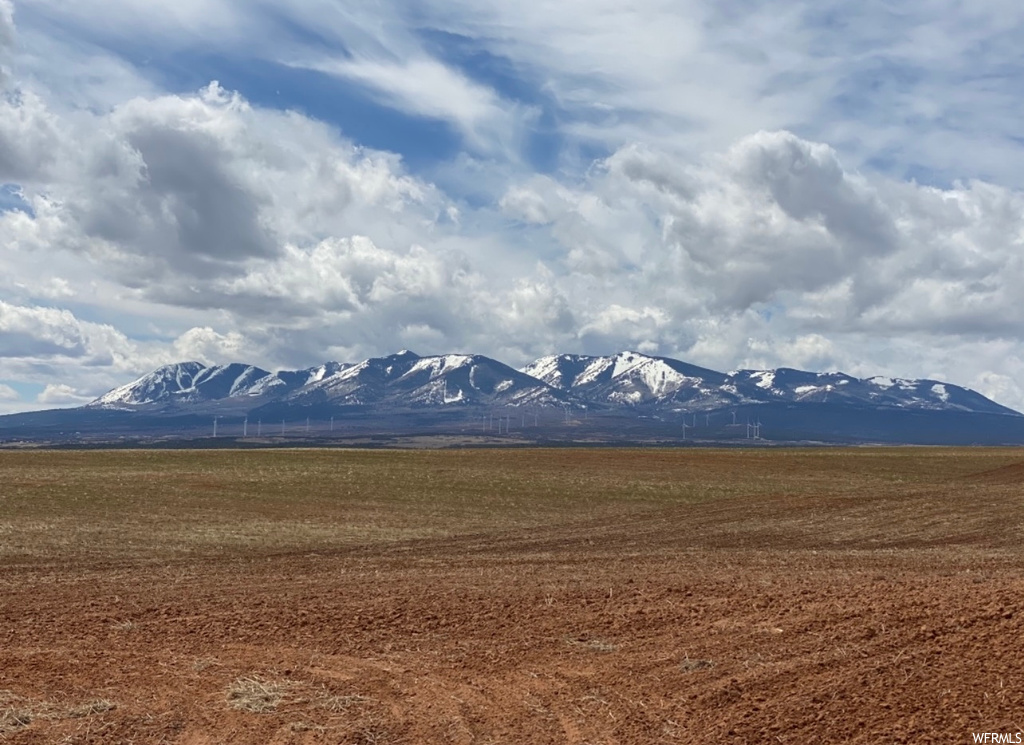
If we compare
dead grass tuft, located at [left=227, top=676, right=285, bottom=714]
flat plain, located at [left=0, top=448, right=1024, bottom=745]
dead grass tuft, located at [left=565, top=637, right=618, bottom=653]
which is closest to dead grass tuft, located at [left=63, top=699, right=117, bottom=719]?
flat plain, located at [left=0, top=448, right=1024, bottom=745]

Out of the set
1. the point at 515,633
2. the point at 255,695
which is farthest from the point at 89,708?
the point at 515,633

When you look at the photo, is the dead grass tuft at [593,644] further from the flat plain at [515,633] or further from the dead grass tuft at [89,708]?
the dead grass tuft at [89,708]

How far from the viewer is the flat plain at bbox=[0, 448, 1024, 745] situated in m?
11.2

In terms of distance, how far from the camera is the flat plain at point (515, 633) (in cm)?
1124

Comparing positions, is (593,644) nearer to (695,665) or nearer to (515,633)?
(515,633)

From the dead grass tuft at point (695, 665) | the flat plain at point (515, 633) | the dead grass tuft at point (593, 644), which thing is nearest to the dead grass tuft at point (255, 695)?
the flat plain at point (515, 633)

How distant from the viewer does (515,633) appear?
1597 centimetres

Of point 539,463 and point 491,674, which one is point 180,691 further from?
point 539,463

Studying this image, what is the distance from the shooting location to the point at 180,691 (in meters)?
13.3

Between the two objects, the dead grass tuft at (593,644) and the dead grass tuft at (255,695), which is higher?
the dead grass tuft at (593,644)

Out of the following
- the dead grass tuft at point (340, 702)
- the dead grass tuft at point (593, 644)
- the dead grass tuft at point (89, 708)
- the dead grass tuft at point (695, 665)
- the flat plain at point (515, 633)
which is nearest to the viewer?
the flat plain at point (515, 633)

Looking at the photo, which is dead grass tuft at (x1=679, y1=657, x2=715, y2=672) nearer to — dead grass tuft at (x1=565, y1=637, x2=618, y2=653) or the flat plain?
the flat plain

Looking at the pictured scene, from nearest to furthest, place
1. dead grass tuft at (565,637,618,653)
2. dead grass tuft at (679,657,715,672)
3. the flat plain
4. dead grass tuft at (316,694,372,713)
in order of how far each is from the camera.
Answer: the flat plain
dead grass tuft at (316,694,372,713)
dead grass tuft at (679,657,715,672)
dead grass tuft at (565,637,618,653)

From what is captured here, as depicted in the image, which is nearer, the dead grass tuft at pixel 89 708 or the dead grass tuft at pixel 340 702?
the dead grass tuft at pixel 89 708
